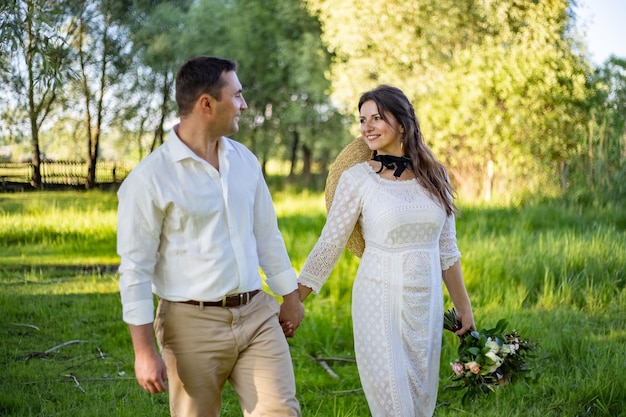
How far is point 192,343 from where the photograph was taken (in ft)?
9.80

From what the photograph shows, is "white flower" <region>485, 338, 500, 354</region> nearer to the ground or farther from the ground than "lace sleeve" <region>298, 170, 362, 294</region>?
nearer to the ground

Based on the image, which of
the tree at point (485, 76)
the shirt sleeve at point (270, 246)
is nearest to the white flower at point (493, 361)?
the shirt sleeve at point (270, 246)

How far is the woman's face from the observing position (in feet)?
12.1

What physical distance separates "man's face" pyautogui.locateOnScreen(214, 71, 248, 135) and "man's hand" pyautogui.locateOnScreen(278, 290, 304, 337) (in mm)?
766

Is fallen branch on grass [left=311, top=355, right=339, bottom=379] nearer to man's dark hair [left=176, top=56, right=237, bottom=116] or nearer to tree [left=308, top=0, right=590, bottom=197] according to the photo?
man's dark hair [left=176, top=56, right=237, bottom=116]

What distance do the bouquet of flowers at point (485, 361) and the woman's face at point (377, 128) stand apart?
2.84 feet

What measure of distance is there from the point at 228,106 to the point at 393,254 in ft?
3.39

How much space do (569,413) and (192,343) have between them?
9.10 feet

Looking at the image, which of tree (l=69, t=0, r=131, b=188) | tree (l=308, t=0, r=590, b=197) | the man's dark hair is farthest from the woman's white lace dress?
tree (l=308, t=0, r=590, b=197)

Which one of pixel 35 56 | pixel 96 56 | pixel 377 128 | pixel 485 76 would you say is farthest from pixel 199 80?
pixel 485 76

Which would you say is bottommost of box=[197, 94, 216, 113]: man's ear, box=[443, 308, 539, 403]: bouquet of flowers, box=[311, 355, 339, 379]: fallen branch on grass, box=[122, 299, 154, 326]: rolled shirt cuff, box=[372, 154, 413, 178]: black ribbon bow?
box=[311, 355, 339, 379]: fallen branch on grass

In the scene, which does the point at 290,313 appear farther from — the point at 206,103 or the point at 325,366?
the point at 325,366

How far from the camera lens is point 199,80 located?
304 centimetres

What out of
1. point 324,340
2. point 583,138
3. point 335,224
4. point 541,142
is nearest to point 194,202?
point 335,224
